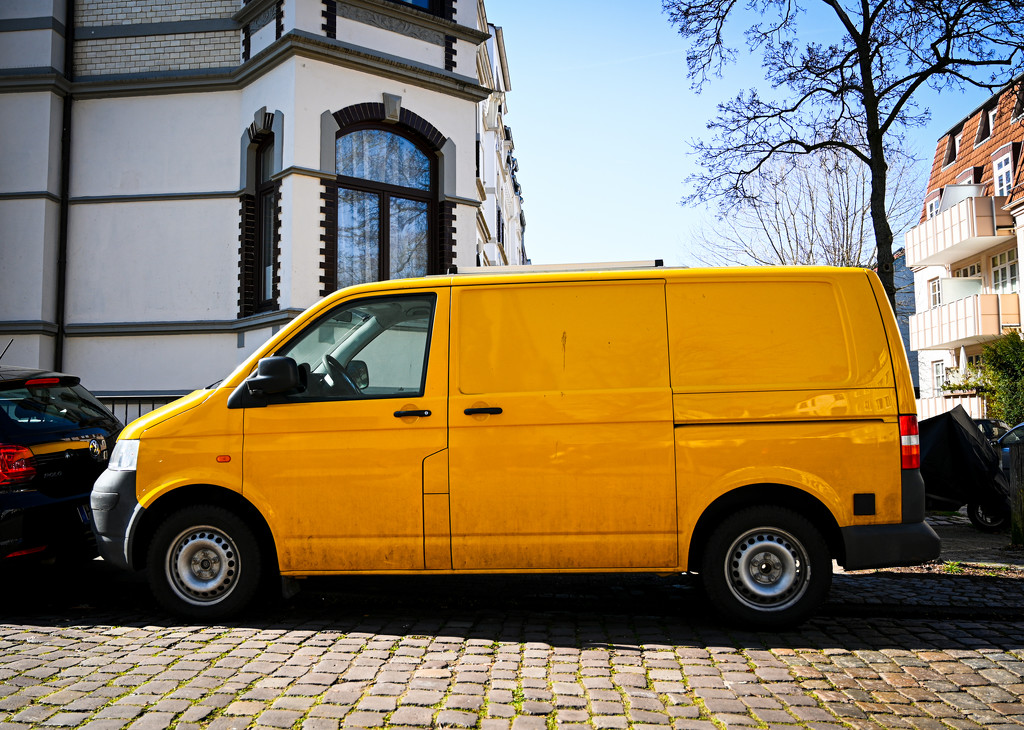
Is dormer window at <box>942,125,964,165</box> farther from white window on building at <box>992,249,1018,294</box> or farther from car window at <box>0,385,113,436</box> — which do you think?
car window at <box>0,385,113,436</box>

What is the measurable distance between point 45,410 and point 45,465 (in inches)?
22.8

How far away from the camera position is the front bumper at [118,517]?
17.7 feet

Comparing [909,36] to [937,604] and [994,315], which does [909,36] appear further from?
[994,315]

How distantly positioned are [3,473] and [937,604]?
6.47m

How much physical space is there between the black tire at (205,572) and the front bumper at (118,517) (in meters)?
0.17

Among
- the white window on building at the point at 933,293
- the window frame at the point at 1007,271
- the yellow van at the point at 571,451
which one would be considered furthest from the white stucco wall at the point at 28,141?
the white window on building at the point at 933,293

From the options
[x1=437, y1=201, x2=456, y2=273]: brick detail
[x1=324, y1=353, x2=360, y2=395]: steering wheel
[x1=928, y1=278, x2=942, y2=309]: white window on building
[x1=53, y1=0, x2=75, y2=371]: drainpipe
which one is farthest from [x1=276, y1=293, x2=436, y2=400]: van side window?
[x1=928, y1=278, x2=942, y2=309]: white window on building

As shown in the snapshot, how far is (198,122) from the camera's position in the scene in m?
14.0

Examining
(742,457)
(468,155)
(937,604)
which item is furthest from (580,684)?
(468,155)

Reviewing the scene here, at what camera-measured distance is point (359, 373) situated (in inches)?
216

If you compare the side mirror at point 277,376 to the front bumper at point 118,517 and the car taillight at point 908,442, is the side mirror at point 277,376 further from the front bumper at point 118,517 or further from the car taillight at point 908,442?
the car taillight at point 908,442

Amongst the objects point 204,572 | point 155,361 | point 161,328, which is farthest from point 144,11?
point 204,572

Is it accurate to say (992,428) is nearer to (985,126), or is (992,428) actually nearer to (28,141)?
(28,141)

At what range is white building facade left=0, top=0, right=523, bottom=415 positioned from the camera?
13.6 meters
